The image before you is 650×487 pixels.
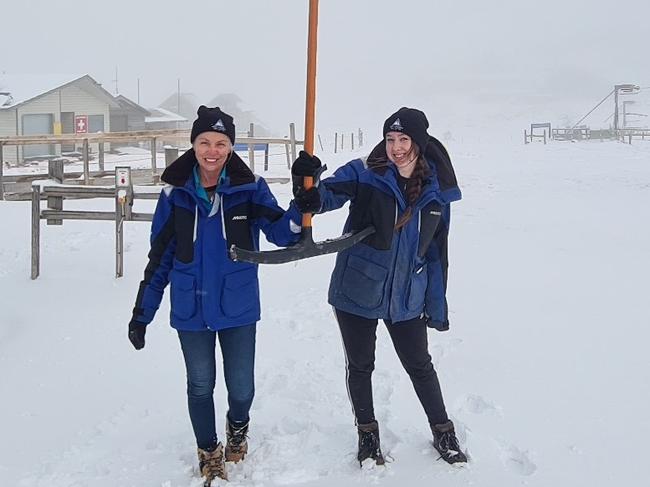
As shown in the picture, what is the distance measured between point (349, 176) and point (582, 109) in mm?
63829

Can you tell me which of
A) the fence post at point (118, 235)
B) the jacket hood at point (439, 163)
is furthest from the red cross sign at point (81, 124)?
the jacket hood at point (439, 163)

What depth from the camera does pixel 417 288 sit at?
3.14 meters

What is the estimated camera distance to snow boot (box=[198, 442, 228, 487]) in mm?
3086

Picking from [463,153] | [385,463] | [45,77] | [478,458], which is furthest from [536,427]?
[45,77]

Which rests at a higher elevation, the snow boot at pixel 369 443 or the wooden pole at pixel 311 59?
the wooden pole at pixel 311 59

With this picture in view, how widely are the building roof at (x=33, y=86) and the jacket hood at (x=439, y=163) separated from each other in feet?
81.9

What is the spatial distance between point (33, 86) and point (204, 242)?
27.3m

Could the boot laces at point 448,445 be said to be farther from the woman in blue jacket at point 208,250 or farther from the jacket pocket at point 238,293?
the jacket pocket at point 238,293

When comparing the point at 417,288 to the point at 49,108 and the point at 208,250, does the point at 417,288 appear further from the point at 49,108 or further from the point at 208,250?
the point at 49,108

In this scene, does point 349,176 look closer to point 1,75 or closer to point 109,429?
point 109,429

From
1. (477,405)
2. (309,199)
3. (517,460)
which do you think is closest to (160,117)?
(477,405)

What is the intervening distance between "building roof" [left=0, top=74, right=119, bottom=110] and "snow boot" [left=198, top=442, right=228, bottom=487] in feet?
81.6

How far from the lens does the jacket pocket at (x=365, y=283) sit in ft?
10.1

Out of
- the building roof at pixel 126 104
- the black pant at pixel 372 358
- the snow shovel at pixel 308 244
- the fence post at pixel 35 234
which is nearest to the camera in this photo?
the snow shovel at pixel 308 244
